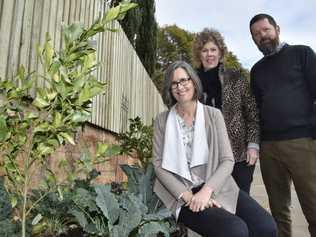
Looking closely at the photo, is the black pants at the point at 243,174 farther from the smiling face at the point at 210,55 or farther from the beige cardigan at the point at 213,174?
the smiling face at the point at 210,55

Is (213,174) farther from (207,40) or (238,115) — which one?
(207,40)

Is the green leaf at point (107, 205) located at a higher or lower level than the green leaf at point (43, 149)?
lower

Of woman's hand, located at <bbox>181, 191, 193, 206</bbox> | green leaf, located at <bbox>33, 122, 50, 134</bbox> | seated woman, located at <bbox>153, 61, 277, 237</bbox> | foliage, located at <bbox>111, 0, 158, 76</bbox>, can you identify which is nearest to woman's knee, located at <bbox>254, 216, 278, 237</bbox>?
seated woman, located at <bbox>153, 61, 277, 237</bbox>

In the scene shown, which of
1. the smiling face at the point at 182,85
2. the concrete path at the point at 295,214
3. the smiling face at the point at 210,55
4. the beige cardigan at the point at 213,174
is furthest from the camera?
the concrete path at the point at 295,214

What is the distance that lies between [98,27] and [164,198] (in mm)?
1212

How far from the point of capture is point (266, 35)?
297 centimetres

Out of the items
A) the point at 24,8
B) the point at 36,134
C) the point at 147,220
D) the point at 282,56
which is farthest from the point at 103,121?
the point at 36,134

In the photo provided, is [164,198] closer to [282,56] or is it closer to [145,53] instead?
[282,56]

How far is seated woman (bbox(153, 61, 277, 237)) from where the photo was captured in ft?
6.95

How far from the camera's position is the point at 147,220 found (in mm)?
2113

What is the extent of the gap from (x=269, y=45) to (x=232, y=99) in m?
0.55

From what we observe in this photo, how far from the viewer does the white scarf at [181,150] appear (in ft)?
7.53

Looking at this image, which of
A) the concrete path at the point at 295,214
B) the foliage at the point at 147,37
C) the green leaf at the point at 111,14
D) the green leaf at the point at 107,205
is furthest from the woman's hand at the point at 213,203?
the foliage at the point at 147,37

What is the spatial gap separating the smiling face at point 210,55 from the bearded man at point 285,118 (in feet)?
1.26
